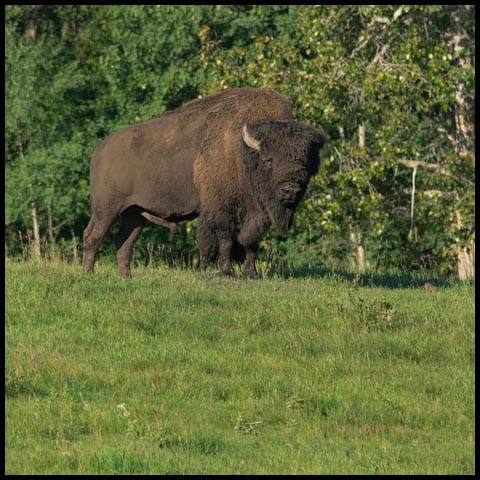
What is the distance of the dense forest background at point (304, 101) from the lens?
23578 millimetres

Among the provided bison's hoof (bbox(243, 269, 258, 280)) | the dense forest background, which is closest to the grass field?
bison's hoof (bbox(243, 269, 258, 280))

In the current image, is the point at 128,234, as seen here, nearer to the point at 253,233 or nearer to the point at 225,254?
the point at 225,254

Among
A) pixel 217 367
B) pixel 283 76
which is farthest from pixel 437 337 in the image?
pixel 283 76

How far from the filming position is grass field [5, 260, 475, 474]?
871 cm

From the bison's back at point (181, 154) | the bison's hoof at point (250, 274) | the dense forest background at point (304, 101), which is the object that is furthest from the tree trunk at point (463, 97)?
the bison's hoof at point (250, 274)

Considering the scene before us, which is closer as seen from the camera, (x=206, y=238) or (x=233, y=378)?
(x=233, y=378)

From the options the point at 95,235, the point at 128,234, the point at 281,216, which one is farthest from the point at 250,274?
the point at 95,235

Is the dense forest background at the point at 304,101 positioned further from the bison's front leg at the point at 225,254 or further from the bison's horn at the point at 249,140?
the bison's horn at the point at 249,140

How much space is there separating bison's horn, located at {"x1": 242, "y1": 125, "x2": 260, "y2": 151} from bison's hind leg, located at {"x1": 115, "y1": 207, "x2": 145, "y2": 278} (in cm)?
244

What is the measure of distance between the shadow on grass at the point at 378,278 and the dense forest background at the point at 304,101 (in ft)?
3.74

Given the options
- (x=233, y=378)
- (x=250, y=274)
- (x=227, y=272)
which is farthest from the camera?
(x=227, y=272)

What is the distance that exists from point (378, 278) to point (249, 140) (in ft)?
8.84

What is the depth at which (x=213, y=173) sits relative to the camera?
1656 cm

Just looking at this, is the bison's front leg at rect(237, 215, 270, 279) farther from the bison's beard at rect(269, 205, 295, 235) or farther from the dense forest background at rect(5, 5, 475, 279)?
the dense forest background at rect(5, 5, 475, 279)
